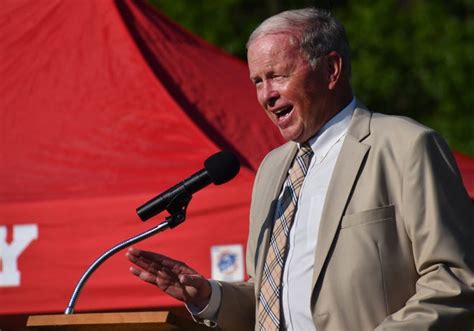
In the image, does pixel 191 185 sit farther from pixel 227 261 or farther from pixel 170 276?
pixel 227 261

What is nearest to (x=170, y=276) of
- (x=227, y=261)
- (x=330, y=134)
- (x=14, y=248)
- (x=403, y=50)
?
Answer: (x=330, y=134)

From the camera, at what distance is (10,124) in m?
5.38

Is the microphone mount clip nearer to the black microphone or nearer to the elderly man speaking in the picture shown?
the black microphone

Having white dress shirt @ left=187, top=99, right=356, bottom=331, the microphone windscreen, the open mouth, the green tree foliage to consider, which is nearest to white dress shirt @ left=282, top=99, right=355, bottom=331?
white dress shirt @ left=187, top=99, right=356, bottom=331

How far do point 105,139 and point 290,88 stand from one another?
1948 millimetres

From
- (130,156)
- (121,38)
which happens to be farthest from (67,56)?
(130,156)

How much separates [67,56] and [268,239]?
2.35m

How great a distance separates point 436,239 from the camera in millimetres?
3043

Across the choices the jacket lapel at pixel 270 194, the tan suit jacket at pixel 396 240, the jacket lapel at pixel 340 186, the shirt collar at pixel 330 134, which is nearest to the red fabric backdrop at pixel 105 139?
the jacket lapel at pixel 270 194

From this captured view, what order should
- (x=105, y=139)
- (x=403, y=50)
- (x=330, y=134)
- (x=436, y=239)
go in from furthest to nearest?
(x=403, y=50), (x=105, y=139), (x=330, y=134), (x=436, y=239)

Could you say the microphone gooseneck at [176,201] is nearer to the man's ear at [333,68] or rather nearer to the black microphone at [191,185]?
the black microphone at [191,185]

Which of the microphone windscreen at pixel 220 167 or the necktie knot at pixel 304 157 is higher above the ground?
the microphone windscreen at pixel 220 167

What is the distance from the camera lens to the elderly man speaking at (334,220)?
3.07m

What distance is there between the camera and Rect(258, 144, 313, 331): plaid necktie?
3354 millimetres
